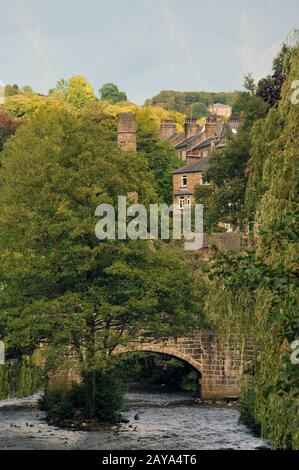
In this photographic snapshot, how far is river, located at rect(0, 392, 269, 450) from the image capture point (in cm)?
3083

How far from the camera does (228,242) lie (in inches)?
2055

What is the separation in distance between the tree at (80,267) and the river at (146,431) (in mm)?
2349

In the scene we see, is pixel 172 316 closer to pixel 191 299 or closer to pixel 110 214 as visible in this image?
pixel 191 299

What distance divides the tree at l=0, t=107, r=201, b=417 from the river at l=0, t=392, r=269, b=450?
2349mm

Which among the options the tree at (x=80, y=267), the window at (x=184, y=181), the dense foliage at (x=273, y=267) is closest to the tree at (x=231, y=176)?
the tree at (x=80, y=267)

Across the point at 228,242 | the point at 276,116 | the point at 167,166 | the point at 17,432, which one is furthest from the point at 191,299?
the point at 167,166

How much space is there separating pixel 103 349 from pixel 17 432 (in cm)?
425

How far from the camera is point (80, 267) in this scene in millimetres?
33719

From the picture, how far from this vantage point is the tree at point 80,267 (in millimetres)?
33875

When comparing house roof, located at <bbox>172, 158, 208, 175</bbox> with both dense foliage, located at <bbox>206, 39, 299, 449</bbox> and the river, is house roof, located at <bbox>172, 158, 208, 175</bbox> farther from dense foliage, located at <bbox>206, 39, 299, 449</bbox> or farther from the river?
dense foliage, located at <bbox>206, 39, 299, 449</bbox>

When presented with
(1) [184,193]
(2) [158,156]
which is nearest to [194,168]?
(1) [184,193]

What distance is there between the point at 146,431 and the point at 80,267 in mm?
6408

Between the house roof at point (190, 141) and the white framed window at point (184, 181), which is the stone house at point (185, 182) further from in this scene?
the house roof at point (190, 141)

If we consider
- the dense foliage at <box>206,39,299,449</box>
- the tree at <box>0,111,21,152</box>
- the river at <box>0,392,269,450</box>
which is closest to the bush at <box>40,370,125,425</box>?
the river at <box>0,392,269,450</box>
